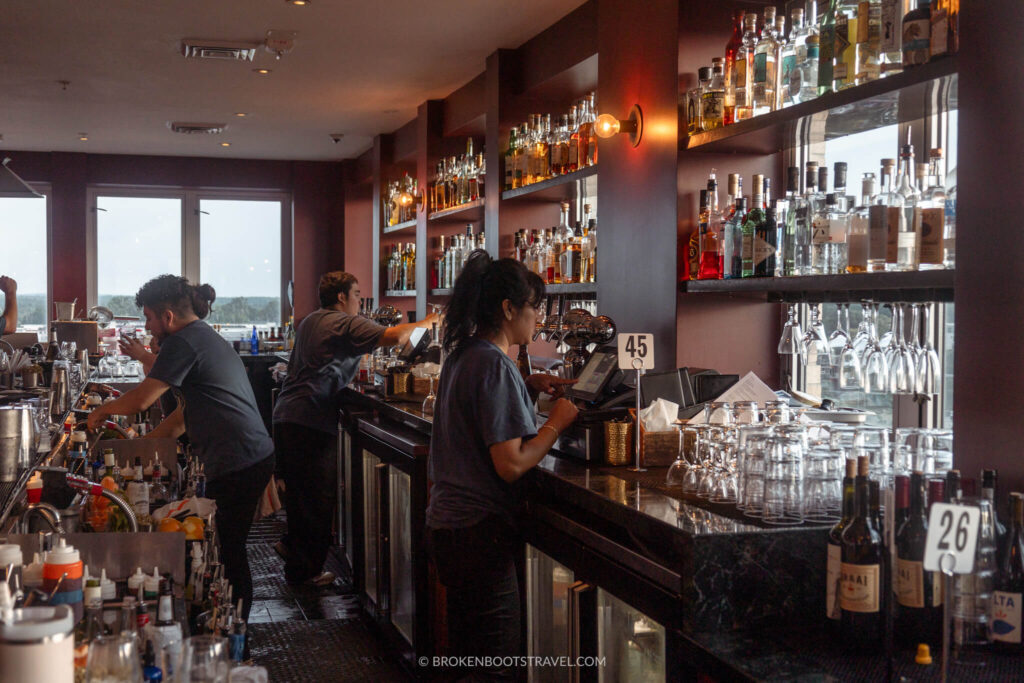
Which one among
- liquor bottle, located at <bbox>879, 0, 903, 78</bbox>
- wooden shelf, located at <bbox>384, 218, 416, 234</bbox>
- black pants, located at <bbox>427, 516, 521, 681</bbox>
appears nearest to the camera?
liquor bottle, located at <bbox>879, 0, 903, 78</bbox>

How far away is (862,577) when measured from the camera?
1.84 metres

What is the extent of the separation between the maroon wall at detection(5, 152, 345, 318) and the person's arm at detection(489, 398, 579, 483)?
27.1 ft

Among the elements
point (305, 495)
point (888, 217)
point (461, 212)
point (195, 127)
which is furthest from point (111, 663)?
point (195, 127)

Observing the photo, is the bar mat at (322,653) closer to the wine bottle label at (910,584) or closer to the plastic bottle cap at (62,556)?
the plastic bottle cap at (62,556)

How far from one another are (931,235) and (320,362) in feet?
11.7

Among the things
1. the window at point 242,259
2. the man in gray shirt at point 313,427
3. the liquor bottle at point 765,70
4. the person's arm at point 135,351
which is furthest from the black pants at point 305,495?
the window at point 242,259

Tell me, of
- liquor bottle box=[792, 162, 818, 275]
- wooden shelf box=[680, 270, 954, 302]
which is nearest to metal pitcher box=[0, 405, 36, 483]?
wooden shelf box=[680, 270, 954, 302]

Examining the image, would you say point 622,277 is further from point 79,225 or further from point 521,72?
point 79,225

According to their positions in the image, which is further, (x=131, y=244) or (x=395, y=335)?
(x=131, y=244)

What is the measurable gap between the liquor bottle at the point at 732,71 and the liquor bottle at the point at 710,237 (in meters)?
0.24

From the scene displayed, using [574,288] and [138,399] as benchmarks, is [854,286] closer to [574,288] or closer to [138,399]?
[574,288]

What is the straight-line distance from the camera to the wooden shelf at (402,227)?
7.81 metres

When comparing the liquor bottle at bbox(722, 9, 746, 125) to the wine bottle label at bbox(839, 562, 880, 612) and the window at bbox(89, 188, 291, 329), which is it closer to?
the wine bottle label at bbox(839, 562, 880, 612)

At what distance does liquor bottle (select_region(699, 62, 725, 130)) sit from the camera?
3.38 metres
